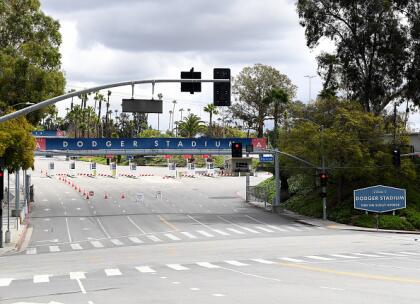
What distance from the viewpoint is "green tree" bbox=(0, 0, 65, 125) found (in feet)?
200

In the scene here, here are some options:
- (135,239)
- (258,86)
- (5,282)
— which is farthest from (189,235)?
(258,86)

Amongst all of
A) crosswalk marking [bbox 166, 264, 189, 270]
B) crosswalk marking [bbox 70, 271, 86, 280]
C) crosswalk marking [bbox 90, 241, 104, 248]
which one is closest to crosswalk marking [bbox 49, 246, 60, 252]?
crosswalk marking [bbox 90, 241, 104, 248]

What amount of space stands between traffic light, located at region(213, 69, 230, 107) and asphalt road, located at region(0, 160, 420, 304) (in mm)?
6105

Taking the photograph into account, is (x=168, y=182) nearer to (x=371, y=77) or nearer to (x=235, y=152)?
(x=371, y=77)

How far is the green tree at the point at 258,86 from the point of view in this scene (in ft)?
499

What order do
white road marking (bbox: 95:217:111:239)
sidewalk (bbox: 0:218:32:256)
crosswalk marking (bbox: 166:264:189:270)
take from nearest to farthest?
crosswalk marking (bbox: 166:264:189:270), sidewalk (bbox: 0:218:32:256), white road marking (bbox: 95:217:111:239)

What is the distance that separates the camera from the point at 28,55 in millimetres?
61781

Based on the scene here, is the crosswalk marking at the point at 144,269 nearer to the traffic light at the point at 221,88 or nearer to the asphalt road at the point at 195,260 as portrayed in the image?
the asphalt road at the point at 195,260

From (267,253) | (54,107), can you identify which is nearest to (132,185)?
(54,107)

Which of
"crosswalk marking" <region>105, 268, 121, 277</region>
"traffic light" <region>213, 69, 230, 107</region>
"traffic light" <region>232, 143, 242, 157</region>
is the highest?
"traffic light" <region>213, 69, 230, 107</region>

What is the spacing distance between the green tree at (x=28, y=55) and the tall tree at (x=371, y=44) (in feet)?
89.0

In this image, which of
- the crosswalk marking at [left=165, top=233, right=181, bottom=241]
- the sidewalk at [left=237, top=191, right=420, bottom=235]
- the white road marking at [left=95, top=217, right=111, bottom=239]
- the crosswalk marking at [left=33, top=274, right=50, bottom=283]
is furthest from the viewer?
the sidewalk at [left=237, top=191, right=420, bottom=235]

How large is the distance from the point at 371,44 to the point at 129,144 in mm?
32481

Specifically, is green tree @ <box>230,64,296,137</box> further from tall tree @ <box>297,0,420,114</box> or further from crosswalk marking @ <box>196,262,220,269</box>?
crosswalk marking @ <box>196,262,220,269</box>
